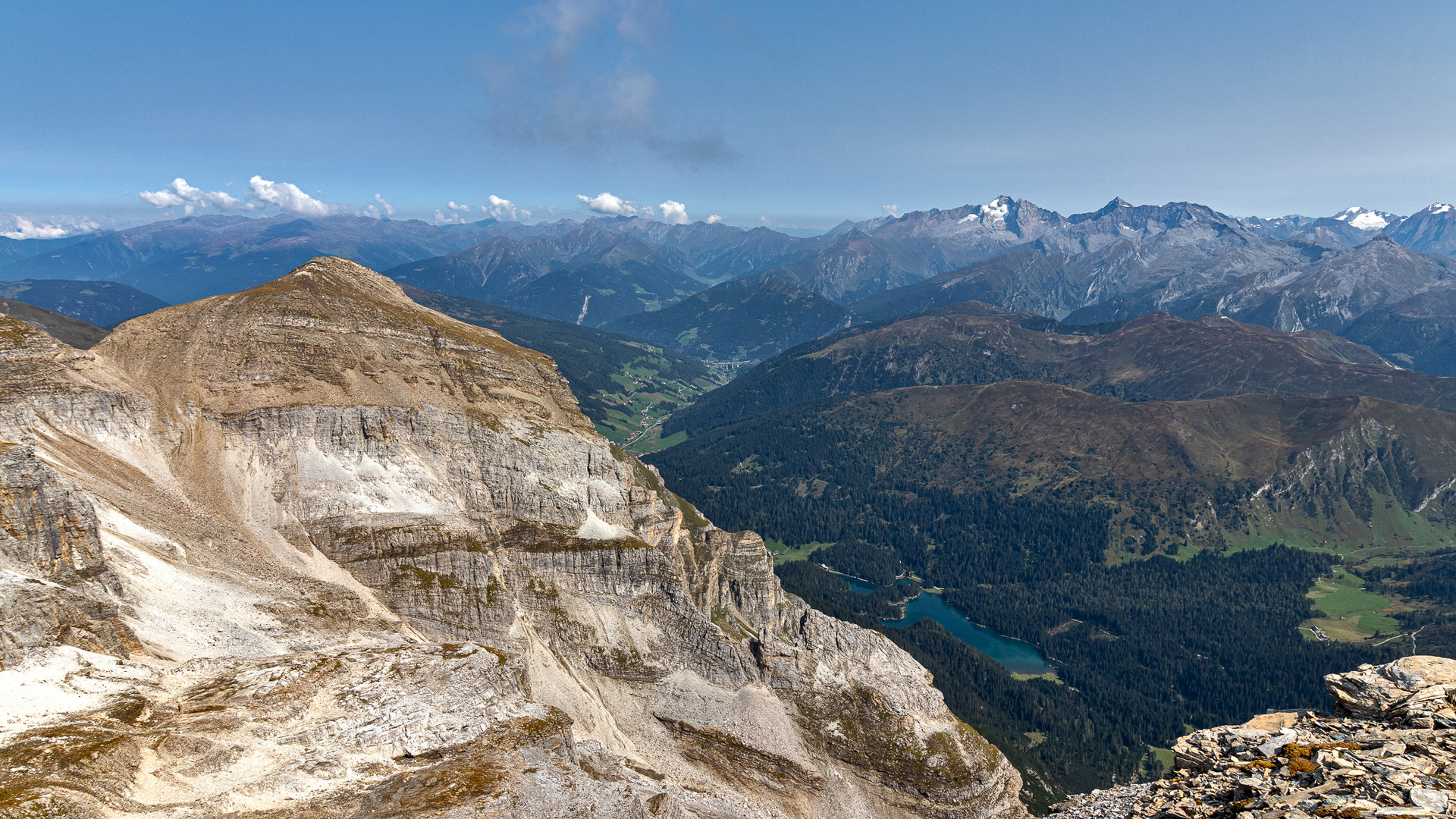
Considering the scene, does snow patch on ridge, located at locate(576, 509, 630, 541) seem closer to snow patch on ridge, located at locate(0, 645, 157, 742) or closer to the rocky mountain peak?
the rocky mountain peak

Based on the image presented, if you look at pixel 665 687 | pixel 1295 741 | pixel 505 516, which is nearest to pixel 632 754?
pixel 665 687

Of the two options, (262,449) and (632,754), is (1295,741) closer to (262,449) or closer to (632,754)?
(632,754)

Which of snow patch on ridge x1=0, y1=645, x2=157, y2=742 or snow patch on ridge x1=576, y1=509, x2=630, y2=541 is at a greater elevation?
snow patch on ridge x1=0, y1=645, x2=157, y2=742

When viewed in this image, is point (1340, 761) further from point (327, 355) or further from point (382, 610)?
point (327, 355)

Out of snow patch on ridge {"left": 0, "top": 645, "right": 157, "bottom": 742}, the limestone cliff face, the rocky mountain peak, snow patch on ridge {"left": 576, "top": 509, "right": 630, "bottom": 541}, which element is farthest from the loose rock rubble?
the rocky mountain peak

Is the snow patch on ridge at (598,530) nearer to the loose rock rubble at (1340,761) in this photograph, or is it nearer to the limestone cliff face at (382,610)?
the limestone cliff face at (382,610)

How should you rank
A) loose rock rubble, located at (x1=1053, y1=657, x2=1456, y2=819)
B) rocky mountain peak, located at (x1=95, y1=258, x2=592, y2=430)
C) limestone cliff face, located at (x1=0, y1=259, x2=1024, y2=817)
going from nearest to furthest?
1. loose rock rubble, located at (x1=1053, y1=657, x2=1456, y2=819)
2. limestone cliff face, located at (x1=0, y1=259, x2=1024, y2=817)
3. rocky mountain peak, located at (x1=95, y1=258, x2=592, y2=430)
